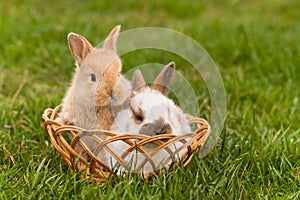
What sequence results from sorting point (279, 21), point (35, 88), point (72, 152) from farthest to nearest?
point (279, 21) < point (35, 88) < point (72, 152)

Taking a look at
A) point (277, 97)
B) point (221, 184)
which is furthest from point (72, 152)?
point (277, 97)

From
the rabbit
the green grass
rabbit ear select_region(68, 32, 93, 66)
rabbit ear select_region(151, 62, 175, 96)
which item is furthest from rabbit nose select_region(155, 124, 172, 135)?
rabbit ear select_region(68, 32, 93, 66)

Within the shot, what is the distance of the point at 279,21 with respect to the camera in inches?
227

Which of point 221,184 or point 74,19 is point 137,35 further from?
point 74,19

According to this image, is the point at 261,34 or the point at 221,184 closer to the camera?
the point at 221,184

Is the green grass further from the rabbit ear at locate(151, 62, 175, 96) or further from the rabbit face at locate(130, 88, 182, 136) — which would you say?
the rabbit ear at locate(151, 62, 175, 96)

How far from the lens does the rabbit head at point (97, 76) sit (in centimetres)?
256

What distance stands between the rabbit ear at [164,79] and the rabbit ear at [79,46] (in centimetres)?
41

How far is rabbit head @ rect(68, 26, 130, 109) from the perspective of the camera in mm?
2562

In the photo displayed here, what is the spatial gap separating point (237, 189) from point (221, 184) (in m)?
0.09

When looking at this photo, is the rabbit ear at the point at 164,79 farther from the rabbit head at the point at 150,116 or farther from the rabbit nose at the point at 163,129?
the rabbit nose at the point at 163,129

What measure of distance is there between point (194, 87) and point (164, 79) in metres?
1.25

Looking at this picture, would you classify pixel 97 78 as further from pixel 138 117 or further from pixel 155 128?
pixel 155 128

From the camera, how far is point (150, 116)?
2525 mm
